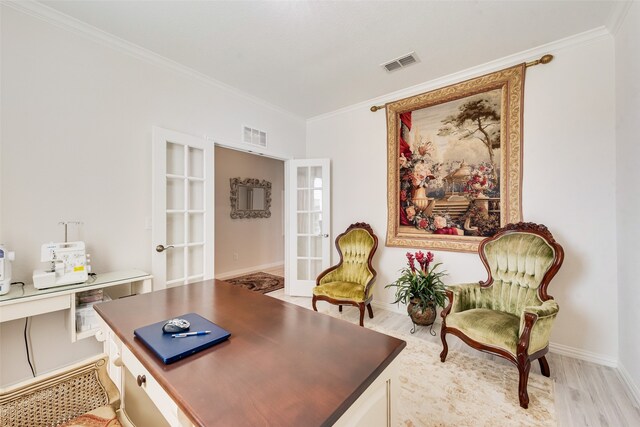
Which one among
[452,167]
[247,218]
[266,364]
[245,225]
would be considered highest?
[452,167]

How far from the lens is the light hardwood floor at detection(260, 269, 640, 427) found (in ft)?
5.31

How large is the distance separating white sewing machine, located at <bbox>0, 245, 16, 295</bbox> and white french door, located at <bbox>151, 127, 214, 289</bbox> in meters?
0.92

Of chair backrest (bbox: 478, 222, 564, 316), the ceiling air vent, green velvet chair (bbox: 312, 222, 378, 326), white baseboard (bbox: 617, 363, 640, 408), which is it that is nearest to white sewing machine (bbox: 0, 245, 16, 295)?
the ceiling air vent

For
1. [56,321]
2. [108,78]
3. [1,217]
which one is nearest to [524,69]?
[108,78]

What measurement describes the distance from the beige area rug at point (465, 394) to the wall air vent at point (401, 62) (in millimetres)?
2883

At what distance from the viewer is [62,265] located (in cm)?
191

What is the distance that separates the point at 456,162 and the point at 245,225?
4.22 m

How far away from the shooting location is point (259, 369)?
2.72ft

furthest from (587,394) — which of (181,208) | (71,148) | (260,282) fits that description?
(71,148)

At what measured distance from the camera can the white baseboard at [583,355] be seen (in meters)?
2.18

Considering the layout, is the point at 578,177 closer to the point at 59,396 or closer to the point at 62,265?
the point at 59,396

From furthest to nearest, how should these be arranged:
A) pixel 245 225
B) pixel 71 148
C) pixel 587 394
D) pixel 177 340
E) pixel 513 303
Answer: pixel 245 225, pixel 513 303, pixel 71 148, pixel 587 394, pixel 177 340

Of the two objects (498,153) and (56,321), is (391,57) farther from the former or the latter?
(56,321)

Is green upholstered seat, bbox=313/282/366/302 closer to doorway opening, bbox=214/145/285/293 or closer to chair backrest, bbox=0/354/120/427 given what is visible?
doorway opening, bbox=214/145/285/293
